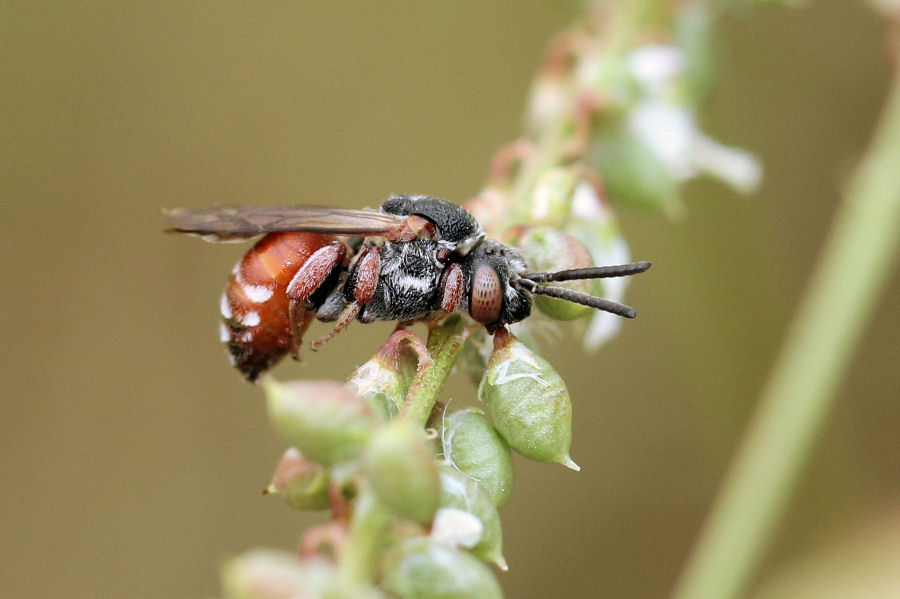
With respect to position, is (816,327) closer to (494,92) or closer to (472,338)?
(472,338)

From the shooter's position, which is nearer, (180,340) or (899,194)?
(899,194)

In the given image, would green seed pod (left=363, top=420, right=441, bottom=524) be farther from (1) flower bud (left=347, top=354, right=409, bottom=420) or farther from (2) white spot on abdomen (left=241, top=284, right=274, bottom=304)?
(2) white spot on abdomen (left=241, top=284, right=274, bottom=304)

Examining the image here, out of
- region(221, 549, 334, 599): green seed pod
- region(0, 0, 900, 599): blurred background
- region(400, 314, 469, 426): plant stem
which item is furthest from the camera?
region(0, 0, 900, 599): blurred background

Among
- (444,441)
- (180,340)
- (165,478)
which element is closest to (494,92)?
(180,340)

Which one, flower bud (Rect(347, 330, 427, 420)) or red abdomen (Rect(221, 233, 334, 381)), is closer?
flower bud (Rect(347, 330, 427, 420))

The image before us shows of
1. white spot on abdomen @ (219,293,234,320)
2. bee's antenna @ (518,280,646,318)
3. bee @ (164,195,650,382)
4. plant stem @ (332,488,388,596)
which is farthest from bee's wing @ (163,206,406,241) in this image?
plant stem @ (332,488,388,596)

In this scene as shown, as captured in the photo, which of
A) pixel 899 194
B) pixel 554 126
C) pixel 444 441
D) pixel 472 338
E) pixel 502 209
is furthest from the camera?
pixel 899 194

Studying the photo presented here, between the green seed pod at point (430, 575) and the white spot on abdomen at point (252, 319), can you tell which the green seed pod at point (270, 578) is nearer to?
the green seed pod at point (430, 575)
